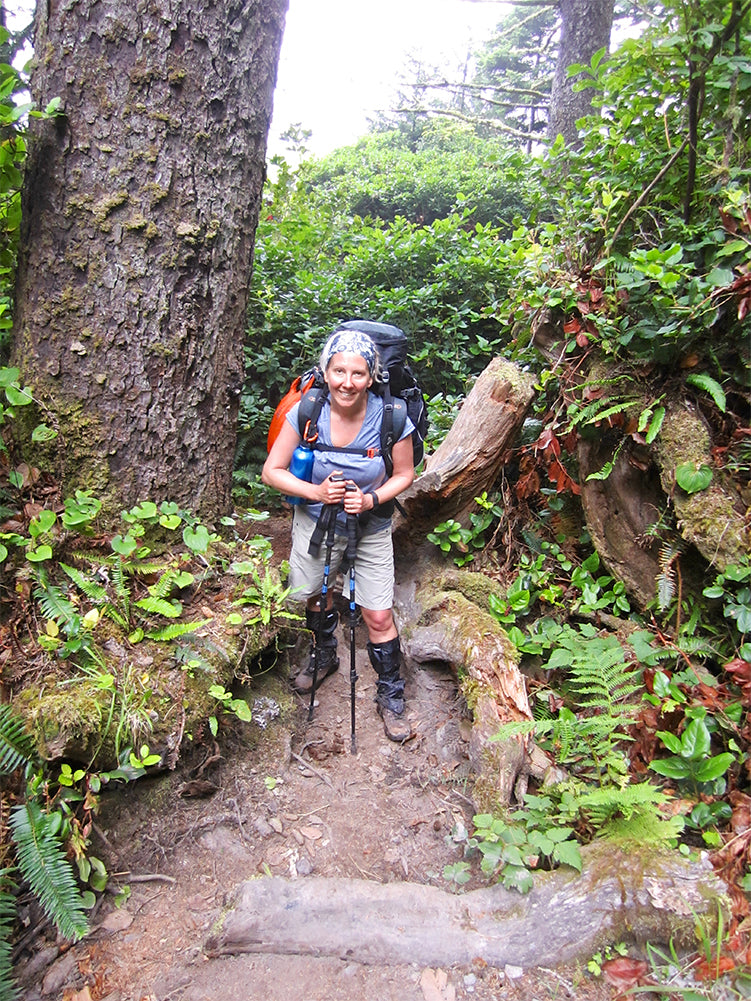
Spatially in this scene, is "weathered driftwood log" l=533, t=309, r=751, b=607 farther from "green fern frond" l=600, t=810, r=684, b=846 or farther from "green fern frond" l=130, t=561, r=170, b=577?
"green fern frond" l=130, t=561, r=170, b=577

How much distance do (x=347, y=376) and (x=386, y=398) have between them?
0.42m

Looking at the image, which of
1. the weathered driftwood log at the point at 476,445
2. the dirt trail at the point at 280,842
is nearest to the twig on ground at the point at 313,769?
the dirt trail at the point at 280,842

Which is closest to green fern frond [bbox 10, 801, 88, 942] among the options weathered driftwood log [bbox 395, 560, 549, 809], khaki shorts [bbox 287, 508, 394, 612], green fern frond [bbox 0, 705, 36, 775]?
green fern frond [bbox 0, 705, 36, 775]

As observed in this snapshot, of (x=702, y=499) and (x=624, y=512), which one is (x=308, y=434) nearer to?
(x=624, y=512)

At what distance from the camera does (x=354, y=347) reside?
11.5 ft

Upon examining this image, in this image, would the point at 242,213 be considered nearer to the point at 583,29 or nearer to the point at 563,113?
the point at 563,113

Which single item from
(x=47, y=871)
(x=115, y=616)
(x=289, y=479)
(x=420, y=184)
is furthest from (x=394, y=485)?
(x=420, y=184)

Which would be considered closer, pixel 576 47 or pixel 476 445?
pixel 476 445

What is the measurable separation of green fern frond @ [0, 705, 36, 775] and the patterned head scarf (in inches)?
100

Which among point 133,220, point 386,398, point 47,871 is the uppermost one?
point 133,220

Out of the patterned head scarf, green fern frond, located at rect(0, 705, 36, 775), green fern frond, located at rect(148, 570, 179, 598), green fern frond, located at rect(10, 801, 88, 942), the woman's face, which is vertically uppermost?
the patterned head scarf

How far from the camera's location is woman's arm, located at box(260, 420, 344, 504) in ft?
11.8

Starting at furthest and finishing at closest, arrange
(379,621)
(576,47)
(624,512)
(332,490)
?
(576,47) → (379,621) → (624,512) → (332,490)

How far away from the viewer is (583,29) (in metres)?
9.02
